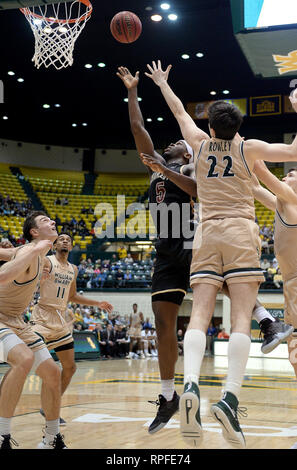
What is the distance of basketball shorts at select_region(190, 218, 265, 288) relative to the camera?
3.43m

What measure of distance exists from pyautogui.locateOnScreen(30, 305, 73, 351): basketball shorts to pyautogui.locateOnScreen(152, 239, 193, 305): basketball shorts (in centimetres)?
259

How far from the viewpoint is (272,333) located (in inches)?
150

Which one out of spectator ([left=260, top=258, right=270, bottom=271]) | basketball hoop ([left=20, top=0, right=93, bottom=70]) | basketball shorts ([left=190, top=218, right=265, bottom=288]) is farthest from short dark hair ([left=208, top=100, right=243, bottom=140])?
spectator ([left=260, top=258, right=270, bottom=271])

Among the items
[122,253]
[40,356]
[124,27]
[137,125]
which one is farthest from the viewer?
[122,253]

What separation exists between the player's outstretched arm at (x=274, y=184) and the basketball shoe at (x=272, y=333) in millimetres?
997

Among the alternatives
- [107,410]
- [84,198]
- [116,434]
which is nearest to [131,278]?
[84,198]

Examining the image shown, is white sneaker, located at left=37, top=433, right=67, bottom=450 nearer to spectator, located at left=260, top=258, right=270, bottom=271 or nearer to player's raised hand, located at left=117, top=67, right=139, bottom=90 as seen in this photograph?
player's raised hand, located at left=117, top=67, right=139, bottom=90

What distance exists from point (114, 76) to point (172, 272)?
2079cm

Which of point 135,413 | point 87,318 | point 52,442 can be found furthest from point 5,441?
point 87,318

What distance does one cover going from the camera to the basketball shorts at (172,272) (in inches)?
175

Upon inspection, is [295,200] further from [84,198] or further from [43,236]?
[84,198]

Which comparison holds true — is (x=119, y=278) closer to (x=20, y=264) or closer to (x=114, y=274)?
(x=114, y=274)

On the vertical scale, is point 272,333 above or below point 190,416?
above

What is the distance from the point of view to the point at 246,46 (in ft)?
22.1
